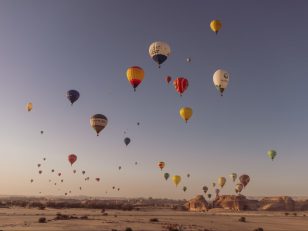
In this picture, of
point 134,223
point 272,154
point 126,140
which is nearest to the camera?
point 134,223

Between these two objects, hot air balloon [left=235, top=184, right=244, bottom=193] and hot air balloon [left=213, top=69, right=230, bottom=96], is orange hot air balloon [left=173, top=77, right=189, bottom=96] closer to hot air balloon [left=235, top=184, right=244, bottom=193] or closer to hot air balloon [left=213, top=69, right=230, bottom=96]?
hot air balloon [left=213, top=69, right=230, bottom=96]

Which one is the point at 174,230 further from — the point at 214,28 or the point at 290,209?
the point at 290,209

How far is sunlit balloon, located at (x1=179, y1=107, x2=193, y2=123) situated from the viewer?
2298 inches

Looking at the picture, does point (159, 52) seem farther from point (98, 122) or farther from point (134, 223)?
point (134, 223)

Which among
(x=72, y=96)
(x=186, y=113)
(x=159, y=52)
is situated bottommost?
(x=186, y=113)

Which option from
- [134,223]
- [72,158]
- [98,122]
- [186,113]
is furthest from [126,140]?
[134,223]

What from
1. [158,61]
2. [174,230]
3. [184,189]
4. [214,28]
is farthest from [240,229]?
[184,189]

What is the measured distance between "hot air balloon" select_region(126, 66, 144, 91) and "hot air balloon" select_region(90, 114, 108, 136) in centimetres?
1015

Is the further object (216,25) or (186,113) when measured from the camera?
(186,113)

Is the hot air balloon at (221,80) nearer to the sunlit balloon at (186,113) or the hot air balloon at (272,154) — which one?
the sunlit balloon at (186,113)

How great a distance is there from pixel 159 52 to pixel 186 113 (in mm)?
12268

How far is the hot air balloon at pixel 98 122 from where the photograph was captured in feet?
190

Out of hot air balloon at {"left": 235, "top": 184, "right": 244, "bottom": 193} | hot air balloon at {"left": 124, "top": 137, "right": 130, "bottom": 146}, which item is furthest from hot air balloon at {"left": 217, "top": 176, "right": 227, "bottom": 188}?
hot air balloon at {"left": 124, "top": 137, "right": 130, "bottom": 146}

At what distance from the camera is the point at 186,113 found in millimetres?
58688
